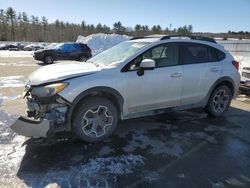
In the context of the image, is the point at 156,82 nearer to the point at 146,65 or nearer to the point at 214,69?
the point at 146,65

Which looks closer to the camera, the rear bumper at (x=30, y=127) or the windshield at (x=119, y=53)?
the rear bumper at (x=30, y=127)

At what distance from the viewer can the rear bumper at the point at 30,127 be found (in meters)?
3.82

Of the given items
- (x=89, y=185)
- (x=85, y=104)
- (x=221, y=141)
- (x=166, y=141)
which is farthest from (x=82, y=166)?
(x=221, y=141)

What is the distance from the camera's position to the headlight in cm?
396

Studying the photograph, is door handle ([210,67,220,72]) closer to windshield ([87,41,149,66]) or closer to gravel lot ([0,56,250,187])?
gravel lot ([0,56,250,187])

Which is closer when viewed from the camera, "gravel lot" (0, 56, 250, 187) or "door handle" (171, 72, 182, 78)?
"gravel lot" (0, 56, 250, 187)

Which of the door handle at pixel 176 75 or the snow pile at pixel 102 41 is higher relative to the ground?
the snow pile at pixel 102 41

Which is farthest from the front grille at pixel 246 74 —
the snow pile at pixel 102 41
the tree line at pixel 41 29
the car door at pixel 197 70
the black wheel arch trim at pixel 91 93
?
the tree line at pixel 41 29

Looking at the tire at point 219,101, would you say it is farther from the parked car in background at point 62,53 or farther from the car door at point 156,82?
the parked car in background at point 62,53

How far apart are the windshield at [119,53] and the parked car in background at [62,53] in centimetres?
1386

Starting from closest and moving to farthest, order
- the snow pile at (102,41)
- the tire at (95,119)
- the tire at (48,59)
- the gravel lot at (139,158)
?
the gravel lot at (139,158) < the tire at (95,119) < the tire at (48,59) < the snow pile at (102,41)

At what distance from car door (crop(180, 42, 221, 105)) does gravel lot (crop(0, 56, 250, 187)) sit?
64cm

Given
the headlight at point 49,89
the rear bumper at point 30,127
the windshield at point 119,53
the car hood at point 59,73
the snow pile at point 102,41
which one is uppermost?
the snow pile at point 102,41

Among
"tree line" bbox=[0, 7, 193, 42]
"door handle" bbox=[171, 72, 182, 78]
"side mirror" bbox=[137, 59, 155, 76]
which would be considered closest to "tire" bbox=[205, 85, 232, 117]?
"door handle" bbox=[171, 72, 182, 78]
